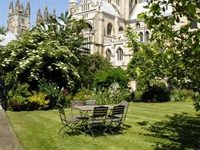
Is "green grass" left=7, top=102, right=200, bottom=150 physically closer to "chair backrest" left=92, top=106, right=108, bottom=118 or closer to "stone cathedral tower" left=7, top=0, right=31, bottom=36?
"chair backrest" left=92, top=106, right=108, bottom=118

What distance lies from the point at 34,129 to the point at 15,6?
402ft

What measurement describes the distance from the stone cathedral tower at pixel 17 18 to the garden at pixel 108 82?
9562 cm

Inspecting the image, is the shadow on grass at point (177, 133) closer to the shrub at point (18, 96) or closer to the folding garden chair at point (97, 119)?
the folding garden chair at point (97, 119)

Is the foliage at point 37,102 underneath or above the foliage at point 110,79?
underneath

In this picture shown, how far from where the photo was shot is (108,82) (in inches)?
1419

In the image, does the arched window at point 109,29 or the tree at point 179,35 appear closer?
the tree at point 179,35

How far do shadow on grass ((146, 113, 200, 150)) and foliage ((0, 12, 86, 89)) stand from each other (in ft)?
28.6

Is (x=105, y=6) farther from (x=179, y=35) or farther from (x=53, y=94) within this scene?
(x=179, y=35)

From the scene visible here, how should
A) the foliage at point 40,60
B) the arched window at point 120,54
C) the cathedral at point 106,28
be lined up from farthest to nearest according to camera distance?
the cathedral at point 106,28 < the arched window at point 120,54 < the foliage at point 40,60

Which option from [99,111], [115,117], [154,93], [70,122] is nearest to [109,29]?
[154,93]

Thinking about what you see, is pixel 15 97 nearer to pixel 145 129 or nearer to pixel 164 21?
pixel 145 129

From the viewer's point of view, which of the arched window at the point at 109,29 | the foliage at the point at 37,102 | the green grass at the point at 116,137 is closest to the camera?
the green grass at the point at 116,137

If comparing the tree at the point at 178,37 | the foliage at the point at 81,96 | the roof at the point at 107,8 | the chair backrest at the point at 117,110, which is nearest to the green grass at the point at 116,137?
the chair backrest at the point at 117,110

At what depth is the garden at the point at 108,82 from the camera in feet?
34.4
